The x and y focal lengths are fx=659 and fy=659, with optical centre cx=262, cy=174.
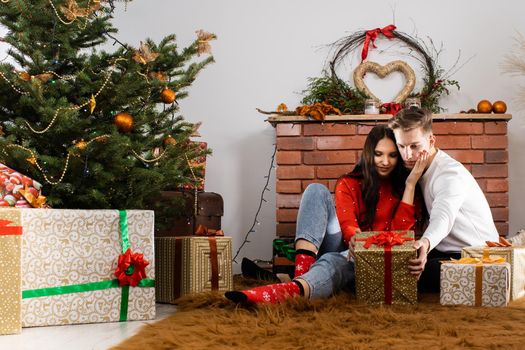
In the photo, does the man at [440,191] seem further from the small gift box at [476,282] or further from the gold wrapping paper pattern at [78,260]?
the gold wrapping paper pattern at [78,260]

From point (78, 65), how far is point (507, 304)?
1753 millimetres

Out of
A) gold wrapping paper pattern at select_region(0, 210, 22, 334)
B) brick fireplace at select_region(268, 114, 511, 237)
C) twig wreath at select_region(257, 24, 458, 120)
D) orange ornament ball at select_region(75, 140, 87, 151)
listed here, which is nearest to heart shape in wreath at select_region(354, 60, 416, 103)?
twig wreath at select_region(257, 24, 458, 120)

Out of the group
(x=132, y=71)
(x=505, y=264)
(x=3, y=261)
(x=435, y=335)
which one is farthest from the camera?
(x=132, y=71)

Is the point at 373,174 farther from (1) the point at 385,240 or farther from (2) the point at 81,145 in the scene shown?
(2) the point at 81,145

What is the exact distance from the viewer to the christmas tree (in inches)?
88.8

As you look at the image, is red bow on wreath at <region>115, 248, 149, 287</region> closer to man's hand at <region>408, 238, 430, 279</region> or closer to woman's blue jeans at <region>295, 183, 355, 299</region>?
woman's blue jeans at <region>295, 183, 355, 299</region>

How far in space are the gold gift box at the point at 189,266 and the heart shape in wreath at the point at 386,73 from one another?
5.56ft

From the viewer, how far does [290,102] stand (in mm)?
4023

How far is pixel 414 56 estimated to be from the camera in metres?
Answer: 3.94

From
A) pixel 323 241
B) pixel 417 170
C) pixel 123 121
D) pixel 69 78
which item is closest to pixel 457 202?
pixel 417 170

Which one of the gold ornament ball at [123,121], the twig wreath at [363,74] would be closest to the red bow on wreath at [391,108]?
the twig wreath at [363,74]

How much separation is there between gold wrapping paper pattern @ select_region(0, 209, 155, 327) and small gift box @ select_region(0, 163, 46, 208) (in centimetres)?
8

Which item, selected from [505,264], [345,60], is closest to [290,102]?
[345,60]

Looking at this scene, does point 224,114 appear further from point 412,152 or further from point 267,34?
point 412,152
